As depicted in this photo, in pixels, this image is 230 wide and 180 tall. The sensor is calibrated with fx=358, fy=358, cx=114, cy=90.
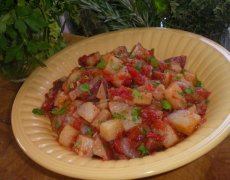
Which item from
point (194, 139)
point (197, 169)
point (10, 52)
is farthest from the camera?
point (10, 52)

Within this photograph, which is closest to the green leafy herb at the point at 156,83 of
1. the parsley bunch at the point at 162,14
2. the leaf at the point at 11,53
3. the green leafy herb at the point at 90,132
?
the green leafy herb at the point at 90,132

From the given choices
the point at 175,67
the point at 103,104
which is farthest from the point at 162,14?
the point at 103,104

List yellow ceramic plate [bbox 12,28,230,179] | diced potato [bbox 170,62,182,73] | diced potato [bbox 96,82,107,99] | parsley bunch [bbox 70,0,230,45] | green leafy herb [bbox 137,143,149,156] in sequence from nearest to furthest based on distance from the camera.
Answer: yellow ceramic plate [bbox 12,28,230,179], green leafy herb [bbox 137,143,149,156], diced potato [bbox 96,82,107,99], diced potato [bbox 170,62,182,73], parsley bunch [bbox 70,0,230,45]

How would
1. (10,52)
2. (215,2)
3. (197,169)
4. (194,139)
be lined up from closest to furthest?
(194,139) → (197,169) → (10,52) → (215,2)

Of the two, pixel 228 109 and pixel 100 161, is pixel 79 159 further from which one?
pixel 228 109

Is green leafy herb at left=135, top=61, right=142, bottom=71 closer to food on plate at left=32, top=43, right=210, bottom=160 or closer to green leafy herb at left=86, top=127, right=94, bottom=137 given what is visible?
food on plate at left=32, top=43, right=210, bottom=160

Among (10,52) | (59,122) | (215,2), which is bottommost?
(59,122)

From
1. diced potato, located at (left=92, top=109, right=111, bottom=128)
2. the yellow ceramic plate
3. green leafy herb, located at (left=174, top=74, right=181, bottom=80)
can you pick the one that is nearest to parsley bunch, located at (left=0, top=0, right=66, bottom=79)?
the yellow ceramic plate

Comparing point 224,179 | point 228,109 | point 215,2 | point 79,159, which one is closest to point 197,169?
point 224,179

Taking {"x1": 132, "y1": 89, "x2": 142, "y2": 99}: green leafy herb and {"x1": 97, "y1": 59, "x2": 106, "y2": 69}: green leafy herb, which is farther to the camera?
{"x1": 97, "y1": 59, "x2": 106, "y2": 69}: green leafy herb
